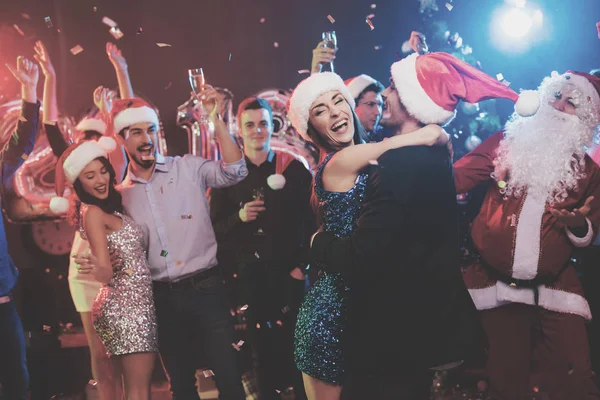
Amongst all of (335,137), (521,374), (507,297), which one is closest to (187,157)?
(335,137)

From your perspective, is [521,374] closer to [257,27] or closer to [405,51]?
[405,51]

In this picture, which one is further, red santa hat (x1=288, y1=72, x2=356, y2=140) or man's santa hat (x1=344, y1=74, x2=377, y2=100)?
man's santa hat (x1=344, y1=74, x2=377, y2=100)

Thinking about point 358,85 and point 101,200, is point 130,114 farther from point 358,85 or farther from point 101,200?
point 358,85

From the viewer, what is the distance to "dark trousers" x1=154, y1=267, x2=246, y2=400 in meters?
3.16

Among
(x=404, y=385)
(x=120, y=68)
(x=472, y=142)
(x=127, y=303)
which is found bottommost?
(x=404, y=385)

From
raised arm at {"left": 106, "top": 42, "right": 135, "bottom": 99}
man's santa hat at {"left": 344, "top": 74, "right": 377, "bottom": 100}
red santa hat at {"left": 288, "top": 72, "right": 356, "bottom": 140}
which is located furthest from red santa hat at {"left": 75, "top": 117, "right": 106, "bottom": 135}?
red santa hat at {"left": 288, "top": 72, "right": 356, "bottom": 140}

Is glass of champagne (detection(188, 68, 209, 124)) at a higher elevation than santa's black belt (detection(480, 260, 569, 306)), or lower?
higher

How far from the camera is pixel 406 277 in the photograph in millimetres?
2029

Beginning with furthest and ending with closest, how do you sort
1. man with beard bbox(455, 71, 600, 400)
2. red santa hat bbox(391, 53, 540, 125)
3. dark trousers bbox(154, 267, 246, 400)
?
1. dark trousers bbox(154, 267, 246, 400)
2. man with beard bbox(455, 71, 600, 400)
3. red santa hat bbox(391, 53, 540, 125)

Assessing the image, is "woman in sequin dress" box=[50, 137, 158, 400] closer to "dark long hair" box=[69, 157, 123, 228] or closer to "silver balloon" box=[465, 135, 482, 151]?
"dark long hair" box=[69, 157, 123, 228]

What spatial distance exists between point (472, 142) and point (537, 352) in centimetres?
212

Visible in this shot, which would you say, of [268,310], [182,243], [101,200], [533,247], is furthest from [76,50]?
[533,247]

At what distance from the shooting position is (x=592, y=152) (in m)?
3.68

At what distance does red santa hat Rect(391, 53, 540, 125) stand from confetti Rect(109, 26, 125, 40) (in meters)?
3.32
